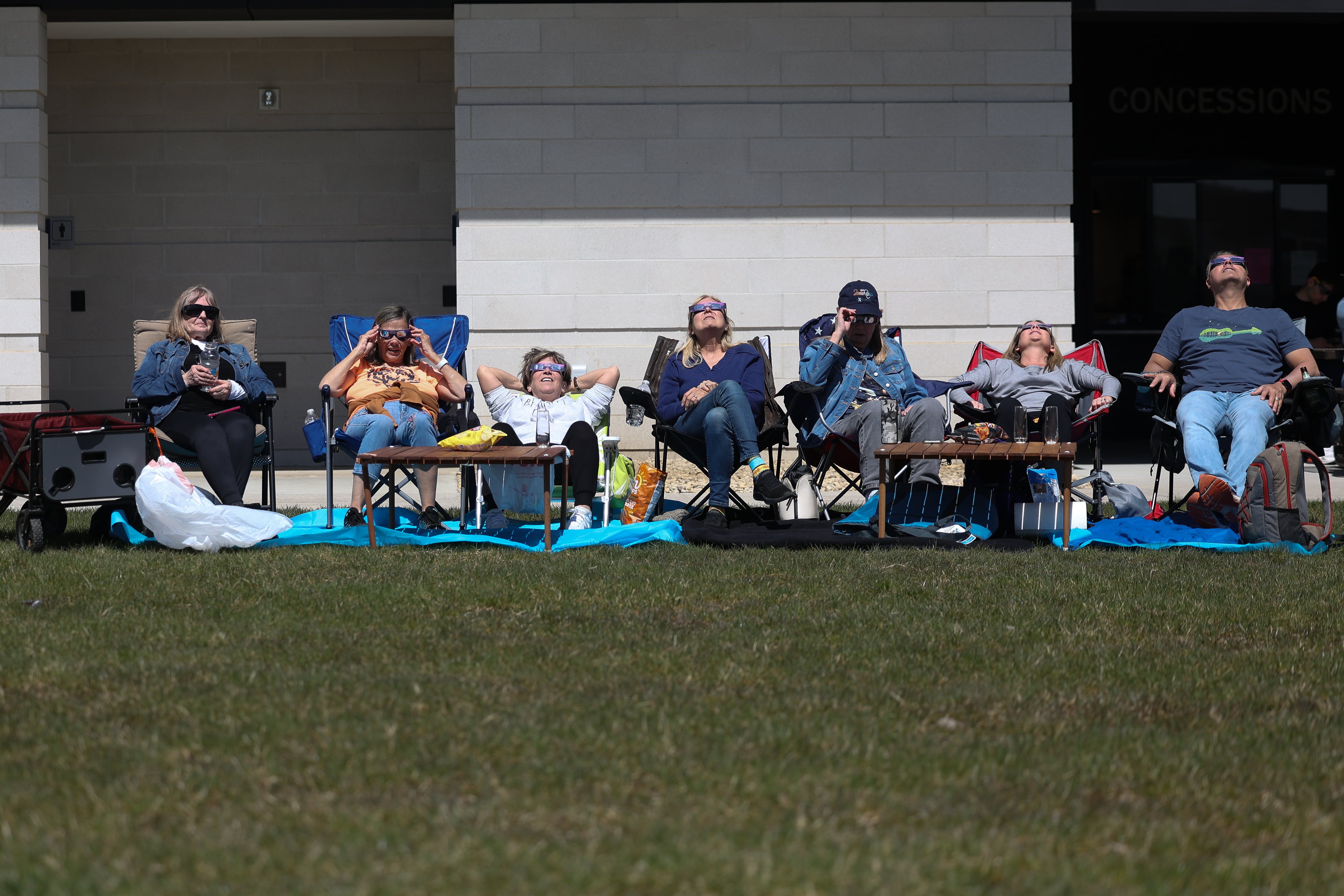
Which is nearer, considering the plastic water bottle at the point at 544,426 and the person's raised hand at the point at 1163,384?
the plastic water bottle at the point at 544,426

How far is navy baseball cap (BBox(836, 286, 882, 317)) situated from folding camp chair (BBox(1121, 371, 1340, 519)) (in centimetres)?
107

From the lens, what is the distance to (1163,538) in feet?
18.1

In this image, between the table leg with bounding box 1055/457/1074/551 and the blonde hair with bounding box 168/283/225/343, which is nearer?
the table leg with bounding box 1055/457/1074/551

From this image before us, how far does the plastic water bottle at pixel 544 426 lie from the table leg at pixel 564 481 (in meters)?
0.10

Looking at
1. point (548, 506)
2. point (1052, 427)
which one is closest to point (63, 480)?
point (548, 506)

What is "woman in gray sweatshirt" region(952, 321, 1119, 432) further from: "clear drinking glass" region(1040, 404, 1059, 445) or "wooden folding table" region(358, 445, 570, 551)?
"wooden folding table" region(358, 445, 570, 551)

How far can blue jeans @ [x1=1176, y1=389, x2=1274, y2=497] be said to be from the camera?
18.9ft

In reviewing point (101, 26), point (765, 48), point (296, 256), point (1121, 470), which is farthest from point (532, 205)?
point (1121, 470)

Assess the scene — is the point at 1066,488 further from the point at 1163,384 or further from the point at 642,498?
the point at 642,498

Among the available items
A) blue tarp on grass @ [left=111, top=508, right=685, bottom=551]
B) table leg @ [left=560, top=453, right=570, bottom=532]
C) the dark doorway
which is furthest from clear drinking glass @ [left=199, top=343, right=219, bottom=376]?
the dark doorway

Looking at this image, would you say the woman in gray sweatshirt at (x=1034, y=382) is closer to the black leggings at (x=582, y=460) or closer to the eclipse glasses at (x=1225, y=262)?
the eclipse glasses at (x=1225, y=262)

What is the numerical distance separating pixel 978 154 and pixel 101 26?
5775mm

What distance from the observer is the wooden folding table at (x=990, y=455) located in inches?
202

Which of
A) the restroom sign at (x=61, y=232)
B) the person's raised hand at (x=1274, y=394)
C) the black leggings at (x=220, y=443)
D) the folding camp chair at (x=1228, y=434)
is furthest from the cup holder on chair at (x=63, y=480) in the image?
the restroom sign at (x=61, y=232)
